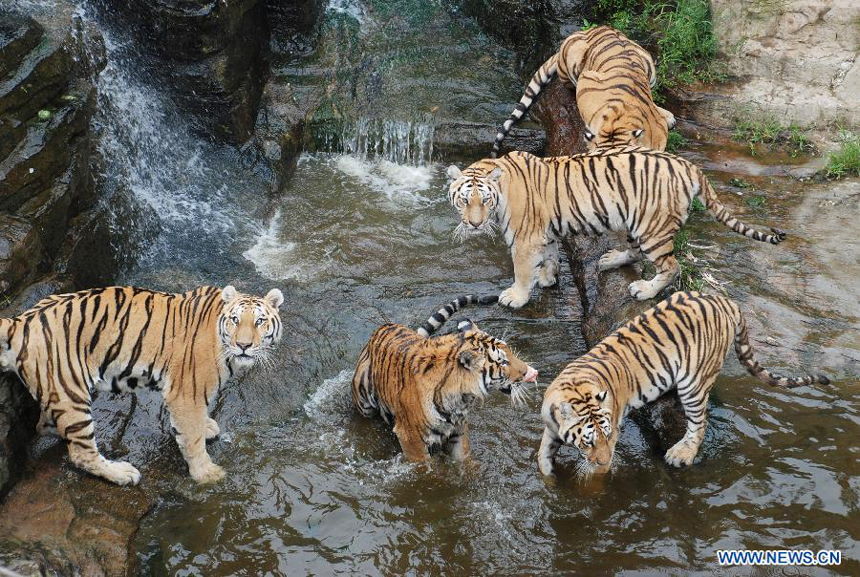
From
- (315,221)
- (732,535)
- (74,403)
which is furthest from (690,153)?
(74,403)

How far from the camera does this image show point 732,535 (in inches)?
180

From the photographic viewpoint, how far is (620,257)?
20.2ft

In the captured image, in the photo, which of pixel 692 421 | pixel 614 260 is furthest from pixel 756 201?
pixel 692 421

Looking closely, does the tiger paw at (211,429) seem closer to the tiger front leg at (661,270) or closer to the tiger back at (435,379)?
the tiger back at (435,379)

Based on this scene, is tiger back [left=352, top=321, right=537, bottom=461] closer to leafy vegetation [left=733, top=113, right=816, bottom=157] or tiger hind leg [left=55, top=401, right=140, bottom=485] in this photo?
tiger hind leg [left=55, top=401, right=140, bottom=485]

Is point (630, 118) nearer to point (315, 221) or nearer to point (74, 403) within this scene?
point (315, 221)

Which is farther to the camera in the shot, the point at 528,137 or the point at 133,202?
the point at 528,137

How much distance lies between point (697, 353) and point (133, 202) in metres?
4.85

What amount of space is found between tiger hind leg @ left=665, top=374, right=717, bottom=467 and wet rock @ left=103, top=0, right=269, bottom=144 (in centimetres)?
528

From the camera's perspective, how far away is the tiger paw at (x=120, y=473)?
15.4ft

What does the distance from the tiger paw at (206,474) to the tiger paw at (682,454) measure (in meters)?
2.70

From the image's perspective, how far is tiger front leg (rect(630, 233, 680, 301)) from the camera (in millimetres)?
5750

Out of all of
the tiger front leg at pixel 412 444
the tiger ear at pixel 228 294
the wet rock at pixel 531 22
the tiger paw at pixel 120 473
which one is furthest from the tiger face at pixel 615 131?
the tiger paw at pixel 120 473

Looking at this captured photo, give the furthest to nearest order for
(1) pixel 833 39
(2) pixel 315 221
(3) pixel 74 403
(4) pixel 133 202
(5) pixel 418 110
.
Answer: (5) pixel 418 110
(1) pixel 833 39
(2) pixel 315 221
(4) pixel 133 202
(3) pixel 74 403
